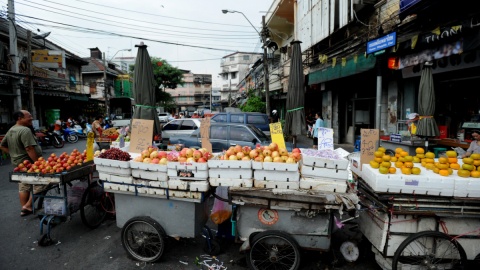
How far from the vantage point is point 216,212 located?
3.96m

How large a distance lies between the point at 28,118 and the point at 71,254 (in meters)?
2.95

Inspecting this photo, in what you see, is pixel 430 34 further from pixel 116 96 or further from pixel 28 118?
pixel 116 96

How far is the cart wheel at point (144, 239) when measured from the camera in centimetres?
→ 367

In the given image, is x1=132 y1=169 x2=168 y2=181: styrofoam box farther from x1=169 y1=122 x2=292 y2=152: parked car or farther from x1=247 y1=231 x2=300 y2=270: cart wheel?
x1=169 y1=122 x2=292 y2=152: parked car

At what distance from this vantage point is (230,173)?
3.60 metres

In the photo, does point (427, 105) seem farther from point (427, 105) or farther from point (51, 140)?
point (51, 140)

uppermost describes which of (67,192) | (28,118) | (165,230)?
(28,118)

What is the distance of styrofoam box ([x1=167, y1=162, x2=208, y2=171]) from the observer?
3.56 m

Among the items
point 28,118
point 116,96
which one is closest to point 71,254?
point 28,118

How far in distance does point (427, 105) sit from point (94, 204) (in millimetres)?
7620

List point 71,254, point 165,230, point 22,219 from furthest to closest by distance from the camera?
1. point 22,219
2. point 71,254
3. point 165,230

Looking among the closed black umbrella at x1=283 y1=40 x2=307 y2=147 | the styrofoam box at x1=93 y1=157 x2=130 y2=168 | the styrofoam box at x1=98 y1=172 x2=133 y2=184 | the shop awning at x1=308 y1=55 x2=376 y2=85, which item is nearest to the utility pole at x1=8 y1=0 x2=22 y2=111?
the styrofoam box at x1=93 y1=157 x2=130 y2=168

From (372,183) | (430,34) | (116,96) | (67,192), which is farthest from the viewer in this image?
(116,96)

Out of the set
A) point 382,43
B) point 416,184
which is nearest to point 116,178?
point 416,184
